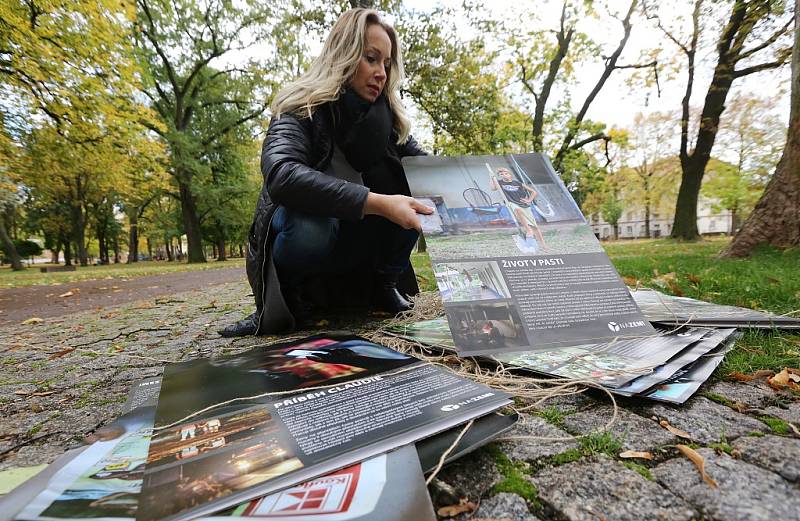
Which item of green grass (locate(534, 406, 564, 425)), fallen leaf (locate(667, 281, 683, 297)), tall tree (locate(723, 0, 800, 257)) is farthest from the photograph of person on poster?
tall tree (locate(723, 0, 800, 257))

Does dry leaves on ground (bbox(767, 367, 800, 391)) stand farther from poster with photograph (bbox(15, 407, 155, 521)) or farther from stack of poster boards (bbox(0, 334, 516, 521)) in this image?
poster with photograph (bbox(15, 407, 155, 521))

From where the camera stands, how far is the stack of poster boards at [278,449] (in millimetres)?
516

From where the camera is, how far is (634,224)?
36.1 meters

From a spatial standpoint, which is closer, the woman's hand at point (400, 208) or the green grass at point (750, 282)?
the woman's hand at point (400, 208)

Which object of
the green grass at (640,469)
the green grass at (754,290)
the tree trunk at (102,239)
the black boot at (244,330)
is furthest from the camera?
the tree trunk at (102,239)

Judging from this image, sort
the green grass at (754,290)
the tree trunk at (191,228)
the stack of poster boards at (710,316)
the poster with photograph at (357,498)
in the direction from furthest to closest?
1. the tree trunk at (191,228)
2. the stack of poster boards at (710,316)
3. the green grass at (754,290)
4. the poster with photograph at (357,498)

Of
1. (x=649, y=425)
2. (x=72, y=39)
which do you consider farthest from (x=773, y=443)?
(x=72, y=39)

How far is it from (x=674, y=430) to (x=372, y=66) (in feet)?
5.97

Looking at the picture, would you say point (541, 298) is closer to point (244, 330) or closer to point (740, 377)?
point (740, 377)

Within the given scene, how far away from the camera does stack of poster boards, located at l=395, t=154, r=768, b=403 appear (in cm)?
A: 104

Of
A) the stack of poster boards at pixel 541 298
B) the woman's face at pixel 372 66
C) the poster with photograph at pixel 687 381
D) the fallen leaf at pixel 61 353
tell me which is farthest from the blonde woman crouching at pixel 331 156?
the poster with photograph at pixel 687 381

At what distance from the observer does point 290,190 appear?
1.42 m

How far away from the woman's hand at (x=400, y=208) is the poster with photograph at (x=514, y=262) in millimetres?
42

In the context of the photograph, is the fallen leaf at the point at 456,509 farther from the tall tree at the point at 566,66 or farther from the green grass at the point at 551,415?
the tall tree at the point at 566,66
